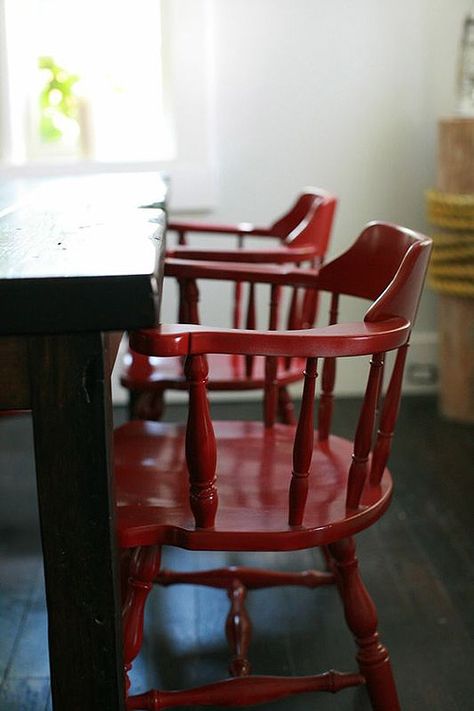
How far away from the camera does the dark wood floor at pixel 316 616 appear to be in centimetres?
167

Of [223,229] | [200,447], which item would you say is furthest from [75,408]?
[223,229]

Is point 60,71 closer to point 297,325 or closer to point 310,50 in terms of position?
point 310,50

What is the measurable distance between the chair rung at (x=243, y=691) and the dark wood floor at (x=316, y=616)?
0.12 meters

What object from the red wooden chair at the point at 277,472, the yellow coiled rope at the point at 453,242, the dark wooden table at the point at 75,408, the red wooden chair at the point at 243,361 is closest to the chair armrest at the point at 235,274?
the red wooden chair at the point at 277,472

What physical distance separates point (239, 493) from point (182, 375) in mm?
632

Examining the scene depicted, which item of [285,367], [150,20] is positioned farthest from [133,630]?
[150,20]

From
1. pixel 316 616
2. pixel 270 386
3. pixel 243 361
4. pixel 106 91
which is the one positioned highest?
pixel 106 91

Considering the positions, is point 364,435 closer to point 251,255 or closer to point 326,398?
point 326,398

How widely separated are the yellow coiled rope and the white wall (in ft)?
1.06

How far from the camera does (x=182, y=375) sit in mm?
1991

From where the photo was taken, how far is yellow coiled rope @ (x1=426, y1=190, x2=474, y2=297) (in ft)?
9.73

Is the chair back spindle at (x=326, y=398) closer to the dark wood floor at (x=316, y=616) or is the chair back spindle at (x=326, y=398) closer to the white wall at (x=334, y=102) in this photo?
the dark wood floor at (x=316, y=616)

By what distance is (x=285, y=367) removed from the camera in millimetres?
2047

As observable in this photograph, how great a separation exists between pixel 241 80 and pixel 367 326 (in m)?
2.22
